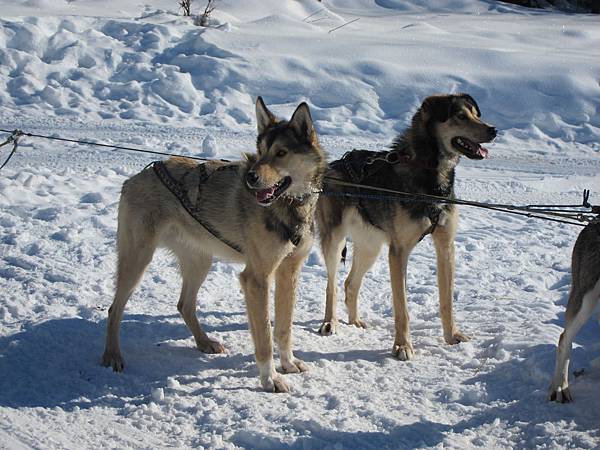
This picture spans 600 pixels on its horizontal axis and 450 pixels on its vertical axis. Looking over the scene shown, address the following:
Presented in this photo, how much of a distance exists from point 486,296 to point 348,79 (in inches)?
295

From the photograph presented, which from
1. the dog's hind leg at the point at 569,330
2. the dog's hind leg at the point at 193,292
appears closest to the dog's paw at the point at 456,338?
the dog's hind leg at the point at 569,330

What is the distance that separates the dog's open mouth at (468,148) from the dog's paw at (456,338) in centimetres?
130

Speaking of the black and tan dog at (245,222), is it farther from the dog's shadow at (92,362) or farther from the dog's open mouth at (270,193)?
the dog's shadow at (92,362)

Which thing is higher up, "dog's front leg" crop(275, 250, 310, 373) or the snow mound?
the snow mound

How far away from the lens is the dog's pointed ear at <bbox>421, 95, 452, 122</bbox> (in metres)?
5.22

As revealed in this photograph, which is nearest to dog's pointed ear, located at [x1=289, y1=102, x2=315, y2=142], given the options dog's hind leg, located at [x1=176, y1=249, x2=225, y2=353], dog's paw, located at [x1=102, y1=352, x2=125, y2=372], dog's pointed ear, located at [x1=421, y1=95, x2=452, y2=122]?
dog's pointed ear, located at [x1=421, y1=95, x2=452, y2=122]

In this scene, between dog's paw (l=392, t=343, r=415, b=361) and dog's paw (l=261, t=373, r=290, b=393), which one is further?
dog's paw (l=392, t=343, r=415, b=361)

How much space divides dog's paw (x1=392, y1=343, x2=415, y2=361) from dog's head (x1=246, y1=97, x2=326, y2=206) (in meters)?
1.34

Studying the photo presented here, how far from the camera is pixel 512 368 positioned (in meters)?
4.72

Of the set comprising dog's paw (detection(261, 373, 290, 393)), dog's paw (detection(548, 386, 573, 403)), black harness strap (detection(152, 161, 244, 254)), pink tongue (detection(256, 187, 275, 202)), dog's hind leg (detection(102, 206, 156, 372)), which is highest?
pink tongue (detection(256, 187, 275, 202))

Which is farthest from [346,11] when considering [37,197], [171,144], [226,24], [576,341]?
[576,341]

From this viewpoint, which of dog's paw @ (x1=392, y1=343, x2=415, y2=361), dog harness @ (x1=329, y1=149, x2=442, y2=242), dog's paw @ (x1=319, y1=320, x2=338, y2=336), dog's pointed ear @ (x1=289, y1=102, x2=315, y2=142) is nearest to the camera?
dog's pointed ear @ (x1=289, y1=102, x2=315, y2=142)

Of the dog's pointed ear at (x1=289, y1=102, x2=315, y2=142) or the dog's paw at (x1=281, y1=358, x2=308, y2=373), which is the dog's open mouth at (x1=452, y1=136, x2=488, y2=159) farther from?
the dog's paw at (x1=281, y1=358, x2=308, y2=373)

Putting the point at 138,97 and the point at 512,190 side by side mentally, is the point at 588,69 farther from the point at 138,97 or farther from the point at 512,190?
the point at 138,97
